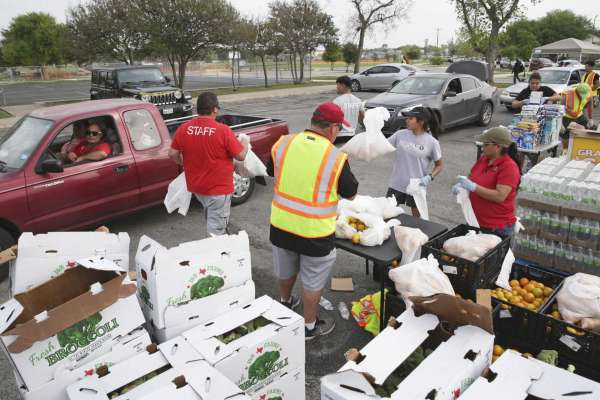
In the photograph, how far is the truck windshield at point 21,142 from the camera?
4969 millimetres

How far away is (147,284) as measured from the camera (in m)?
2.85

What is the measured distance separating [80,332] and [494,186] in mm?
3471

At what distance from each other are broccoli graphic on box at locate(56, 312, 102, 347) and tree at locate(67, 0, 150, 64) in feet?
71.2

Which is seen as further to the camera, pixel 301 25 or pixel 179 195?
pixel 301 25

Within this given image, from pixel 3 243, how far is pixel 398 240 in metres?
4.08

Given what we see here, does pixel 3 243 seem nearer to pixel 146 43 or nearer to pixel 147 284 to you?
pixel 147 284

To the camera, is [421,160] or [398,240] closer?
[398,240]

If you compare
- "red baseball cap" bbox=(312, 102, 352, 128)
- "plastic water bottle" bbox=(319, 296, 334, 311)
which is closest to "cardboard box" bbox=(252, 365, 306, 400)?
"plastic water bottle" bbox=(319, 296, 334, 311)

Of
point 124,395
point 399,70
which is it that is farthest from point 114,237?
point 399,70

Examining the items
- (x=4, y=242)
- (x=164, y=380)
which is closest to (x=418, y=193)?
(x=164, y=380)

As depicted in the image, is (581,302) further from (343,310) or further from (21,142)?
(21,142)

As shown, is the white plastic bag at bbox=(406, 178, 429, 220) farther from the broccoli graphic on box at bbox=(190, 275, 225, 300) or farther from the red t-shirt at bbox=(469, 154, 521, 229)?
the broccoli graphic on box at bbox=(190, 275, 225, 300)

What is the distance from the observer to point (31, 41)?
192 feet

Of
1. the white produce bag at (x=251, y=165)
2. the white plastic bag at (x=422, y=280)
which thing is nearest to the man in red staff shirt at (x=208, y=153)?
the white produce bag at (x=251, y=165)
